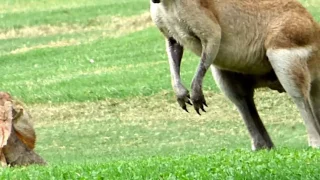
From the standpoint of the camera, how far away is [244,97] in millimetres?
10531

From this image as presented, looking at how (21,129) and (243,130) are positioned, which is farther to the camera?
(243,130)

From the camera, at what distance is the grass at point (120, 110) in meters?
8.05

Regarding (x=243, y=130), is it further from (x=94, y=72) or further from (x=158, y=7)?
(x=94, y=72)

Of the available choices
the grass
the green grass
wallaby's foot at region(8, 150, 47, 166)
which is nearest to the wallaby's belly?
the grass

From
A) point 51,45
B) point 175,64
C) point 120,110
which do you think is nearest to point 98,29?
point 51,45

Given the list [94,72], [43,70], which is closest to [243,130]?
[94,72]

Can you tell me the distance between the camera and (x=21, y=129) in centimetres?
1007

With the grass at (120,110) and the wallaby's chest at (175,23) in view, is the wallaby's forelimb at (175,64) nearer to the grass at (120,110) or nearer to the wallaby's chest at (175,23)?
the wallaby's chest at (175,23)

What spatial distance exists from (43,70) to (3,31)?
5478 mm

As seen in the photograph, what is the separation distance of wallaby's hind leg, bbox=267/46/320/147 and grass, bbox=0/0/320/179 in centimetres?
37

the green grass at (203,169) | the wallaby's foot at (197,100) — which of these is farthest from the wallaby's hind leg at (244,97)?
the green grass at (203,169)

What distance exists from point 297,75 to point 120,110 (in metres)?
6.29

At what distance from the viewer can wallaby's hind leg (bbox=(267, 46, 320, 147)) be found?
9906 mm

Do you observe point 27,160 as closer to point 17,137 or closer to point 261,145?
point 17,137
